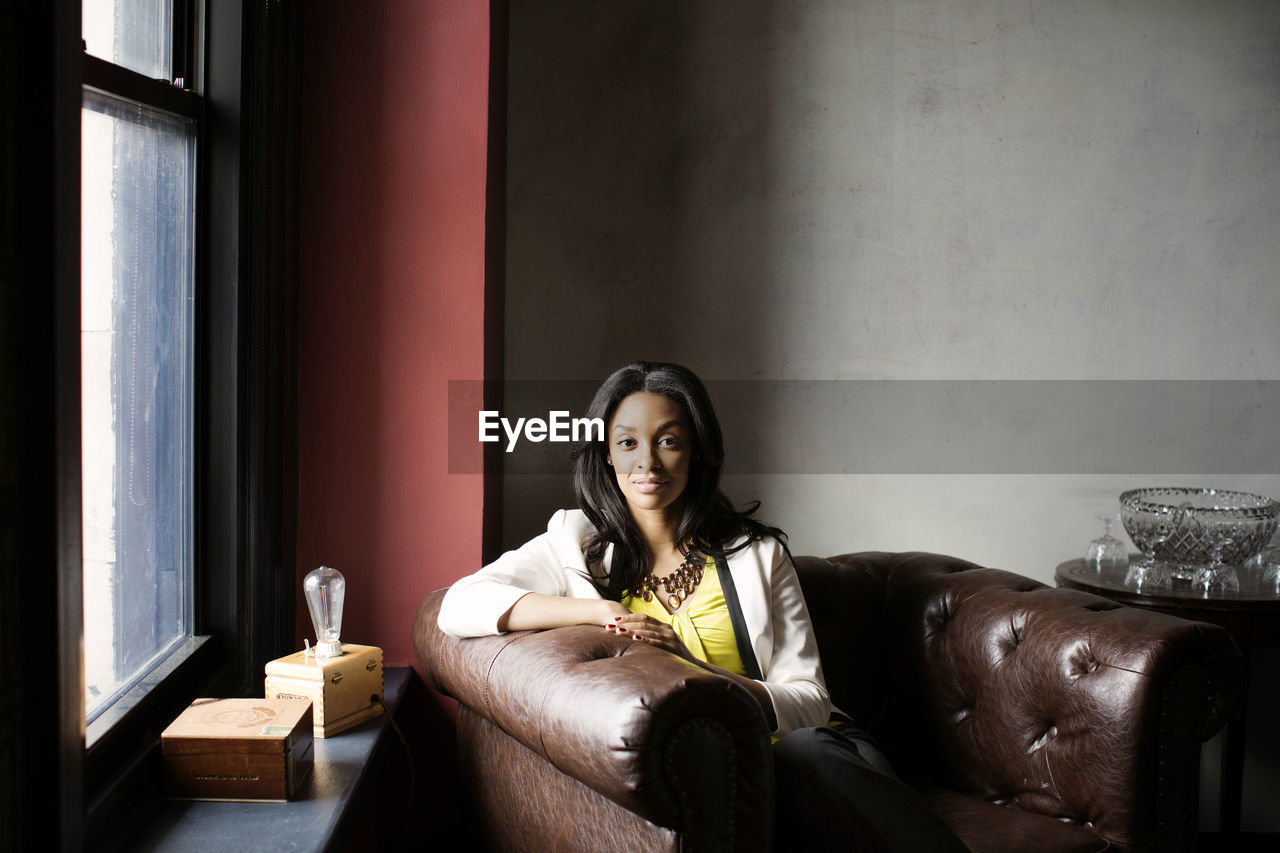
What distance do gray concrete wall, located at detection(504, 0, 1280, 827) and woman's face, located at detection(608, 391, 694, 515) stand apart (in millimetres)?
678

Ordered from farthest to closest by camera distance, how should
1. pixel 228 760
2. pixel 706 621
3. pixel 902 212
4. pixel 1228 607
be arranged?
pixel 902 212, pixel 1228 607, pixel 706 621, pixel 228 760

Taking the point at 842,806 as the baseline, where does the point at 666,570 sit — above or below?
above

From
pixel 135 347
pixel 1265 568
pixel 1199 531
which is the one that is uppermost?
pixel 135 347

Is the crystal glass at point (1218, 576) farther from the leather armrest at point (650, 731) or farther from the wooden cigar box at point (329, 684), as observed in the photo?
the wooden cigar box at point (329, 684)

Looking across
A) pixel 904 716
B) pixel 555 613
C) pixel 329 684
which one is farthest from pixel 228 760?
pixel 904 716

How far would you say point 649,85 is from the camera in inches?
93.4

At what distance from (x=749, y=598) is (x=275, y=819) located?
2.79 ft

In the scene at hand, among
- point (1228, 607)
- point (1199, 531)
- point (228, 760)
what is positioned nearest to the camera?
point (228, 760)

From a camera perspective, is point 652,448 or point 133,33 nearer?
point 133,33

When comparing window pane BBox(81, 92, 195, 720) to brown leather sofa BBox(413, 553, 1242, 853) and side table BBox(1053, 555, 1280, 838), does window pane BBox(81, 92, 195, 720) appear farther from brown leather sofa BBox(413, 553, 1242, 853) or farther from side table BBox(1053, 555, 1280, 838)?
side table BBox(1053, 555, 1280, 838)

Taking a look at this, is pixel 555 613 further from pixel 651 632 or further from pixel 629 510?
pixel 629 510

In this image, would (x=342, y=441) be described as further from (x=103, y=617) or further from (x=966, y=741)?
(x=966, y=741)

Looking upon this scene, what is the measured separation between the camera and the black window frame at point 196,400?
81cm

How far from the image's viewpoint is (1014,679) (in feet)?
5.24
